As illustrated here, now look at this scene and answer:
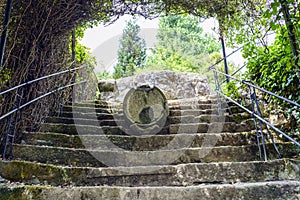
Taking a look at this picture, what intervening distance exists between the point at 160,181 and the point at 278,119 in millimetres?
1396

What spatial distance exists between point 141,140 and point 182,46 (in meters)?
10.7

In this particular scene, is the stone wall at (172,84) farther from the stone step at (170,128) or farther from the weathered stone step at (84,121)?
the stone step at (170,128)

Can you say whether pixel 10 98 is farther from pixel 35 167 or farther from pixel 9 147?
pixel 35 167

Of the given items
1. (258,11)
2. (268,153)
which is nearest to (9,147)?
(268,153)

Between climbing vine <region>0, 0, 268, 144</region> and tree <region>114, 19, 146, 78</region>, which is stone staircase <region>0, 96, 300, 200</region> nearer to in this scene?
climbing vine <region>0, 0, 268, 144</region>

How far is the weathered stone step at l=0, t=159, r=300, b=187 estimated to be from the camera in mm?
1617

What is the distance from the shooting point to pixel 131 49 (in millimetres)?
13594

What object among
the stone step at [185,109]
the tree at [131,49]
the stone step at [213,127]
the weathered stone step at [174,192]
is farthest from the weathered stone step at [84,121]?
the tree at [131,49]

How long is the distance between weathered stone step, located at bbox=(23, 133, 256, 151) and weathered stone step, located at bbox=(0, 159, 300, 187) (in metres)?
0.59

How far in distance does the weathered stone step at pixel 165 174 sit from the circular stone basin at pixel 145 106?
3.79 ft

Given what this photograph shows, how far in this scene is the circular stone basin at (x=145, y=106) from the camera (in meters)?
2.87

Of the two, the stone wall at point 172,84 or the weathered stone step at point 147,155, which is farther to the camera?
the stone wall at point 172,84

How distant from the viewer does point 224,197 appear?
135 cm

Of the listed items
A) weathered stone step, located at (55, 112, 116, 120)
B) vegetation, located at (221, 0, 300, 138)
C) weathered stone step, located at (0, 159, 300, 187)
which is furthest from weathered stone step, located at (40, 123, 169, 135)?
vegetation, located at (221, 0, 300, 138)
